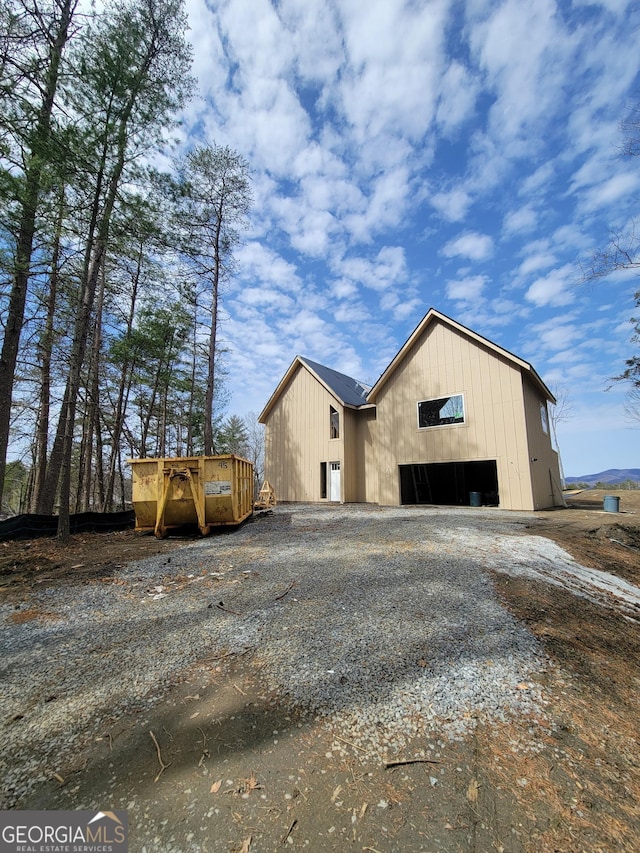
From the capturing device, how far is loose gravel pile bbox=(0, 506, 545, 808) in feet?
6.84

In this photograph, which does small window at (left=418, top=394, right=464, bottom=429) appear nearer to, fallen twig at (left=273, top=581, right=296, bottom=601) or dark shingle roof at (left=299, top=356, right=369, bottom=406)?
dark shingle roof at (left=299, top=356, right=369, bottom=406)

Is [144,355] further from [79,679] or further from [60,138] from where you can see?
[79,679]

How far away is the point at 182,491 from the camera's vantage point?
7730mm

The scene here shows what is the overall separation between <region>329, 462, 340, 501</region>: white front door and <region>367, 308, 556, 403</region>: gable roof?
351cm

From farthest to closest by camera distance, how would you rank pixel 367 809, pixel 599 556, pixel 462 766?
pixel 599 556 < pixel 462 766 < pixel 367 809

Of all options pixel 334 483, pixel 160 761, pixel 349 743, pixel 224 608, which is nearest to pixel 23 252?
pixel 224 608

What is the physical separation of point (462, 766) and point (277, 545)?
A: 5.11 m

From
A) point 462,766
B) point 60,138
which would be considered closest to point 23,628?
point 462,766

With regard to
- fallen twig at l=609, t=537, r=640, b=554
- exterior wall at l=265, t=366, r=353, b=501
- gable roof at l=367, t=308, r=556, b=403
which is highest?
gable roof at l=367, t=308, r=556, b=403

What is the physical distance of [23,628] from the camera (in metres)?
3.38

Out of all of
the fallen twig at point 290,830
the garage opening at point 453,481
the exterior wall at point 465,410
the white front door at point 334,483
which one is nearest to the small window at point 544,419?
the garage opening at point 453,481

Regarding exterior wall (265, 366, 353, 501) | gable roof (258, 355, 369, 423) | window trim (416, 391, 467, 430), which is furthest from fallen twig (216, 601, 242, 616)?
gable roof (258, 355, 369, 423)

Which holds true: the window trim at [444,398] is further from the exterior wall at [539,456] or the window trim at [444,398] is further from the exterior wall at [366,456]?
the exterior wall at [366,456]

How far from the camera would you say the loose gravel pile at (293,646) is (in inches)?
A: 82.0
